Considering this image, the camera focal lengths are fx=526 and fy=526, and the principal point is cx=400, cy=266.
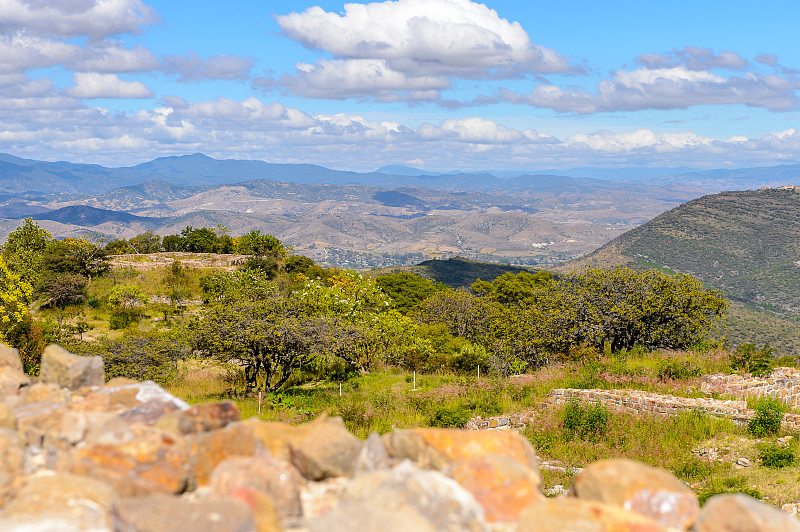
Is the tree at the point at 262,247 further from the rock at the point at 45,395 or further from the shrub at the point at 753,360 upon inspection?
the rock at the point at 45,395

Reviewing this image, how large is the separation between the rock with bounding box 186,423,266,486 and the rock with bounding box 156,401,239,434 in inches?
3.1

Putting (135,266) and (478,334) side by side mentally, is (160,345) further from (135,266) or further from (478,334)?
(135,266)

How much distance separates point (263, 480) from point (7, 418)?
1927 mm

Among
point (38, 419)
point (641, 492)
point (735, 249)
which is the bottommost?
point (735, 249)

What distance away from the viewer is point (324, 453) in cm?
407

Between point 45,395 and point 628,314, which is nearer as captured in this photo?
point 45,395

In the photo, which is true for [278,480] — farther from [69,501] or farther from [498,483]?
[498,483]

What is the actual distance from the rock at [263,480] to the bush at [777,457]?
11.8 m

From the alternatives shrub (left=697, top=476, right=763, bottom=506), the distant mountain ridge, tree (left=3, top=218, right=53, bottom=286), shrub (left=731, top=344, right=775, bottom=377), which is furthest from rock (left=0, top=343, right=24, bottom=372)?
the distant mountain ridge

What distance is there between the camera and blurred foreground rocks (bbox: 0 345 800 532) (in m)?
3.11

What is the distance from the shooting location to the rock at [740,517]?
10.7ft

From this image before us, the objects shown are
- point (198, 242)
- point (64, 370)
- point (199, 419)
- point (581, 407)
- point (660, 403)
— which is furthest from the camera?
point (198, 242)

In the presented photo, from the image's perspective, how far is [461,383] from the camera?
60.5 ft

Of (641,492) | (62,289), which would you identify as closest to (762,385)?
(641,492)
